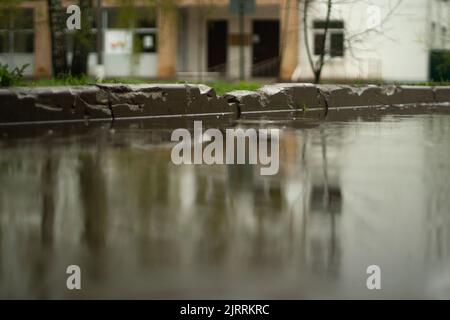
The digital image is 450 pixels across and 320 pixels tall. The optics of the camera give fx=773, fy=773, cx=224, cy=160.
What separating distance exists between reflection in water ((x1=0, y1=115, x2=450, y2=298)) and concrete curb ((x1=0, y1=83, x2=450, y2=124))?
8.44ft

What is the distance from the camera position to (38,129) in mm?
9820

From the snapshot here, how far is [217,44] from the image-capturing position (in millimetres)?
41156

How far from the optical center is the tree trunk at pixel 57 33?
15297 millimetres

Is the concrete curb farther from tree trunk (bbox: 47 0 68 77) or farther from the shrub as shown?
tree trunk (bbox: 47 0 68 77)

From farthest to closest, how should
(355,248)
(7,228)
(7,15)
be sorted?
(7,15)
(7,228)
(355,248)

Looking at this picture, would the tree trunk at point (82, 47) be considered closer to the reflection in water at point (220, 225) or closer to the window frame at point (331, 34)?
the window frame at point (331, 34)

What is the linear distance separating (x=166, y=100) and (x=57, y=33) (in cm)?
383

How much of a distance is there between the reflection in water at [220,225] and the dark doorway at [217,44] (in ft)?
110

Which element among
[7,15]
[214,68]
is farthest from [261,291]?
[214,68]

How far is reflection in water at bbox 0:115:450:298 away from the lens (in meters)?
3.49

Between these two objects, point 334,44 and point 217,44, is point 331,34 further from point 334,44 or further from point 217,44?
point 217,44

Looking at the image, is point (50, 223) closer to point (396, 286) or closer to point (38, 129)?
point (396, 286)

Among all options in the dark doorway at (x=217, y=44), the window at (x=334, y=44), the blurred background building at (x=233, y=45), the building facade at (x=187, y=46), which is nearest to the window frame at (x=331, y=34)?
the window at (x=334, y=44)
